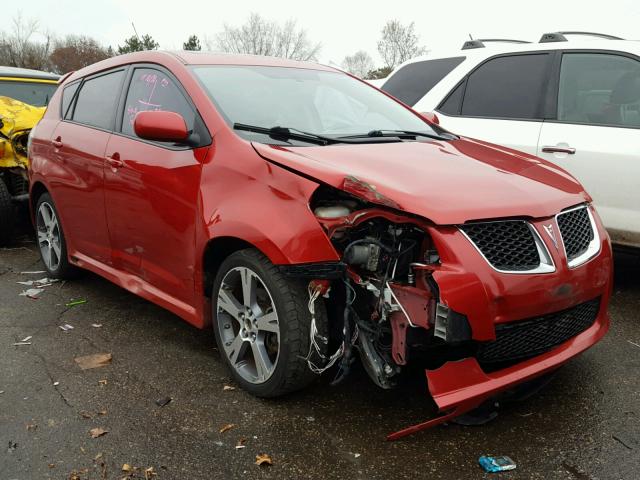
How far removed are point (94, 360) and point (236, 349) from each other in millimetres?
978

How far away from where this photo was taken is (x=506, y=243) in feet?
8.04

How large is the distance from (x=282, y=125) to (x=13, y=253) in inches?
159

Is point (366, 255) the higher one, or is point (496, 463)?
point (366, 255)

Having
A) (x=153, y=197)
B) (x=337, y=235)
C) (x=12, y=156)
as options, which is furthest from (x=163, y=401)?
(x=12, y=156)

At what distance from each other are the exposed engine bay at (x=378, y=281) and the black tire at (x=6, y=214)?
14.3 ft

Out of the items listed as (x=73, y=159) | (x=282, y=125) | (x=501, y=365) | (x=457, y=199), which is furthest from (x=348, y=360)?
(x=73, y=159)

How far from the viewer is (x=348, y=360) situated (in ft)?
8.71

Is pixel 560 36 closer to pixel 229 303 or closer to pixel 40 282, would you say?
pixel 229 303

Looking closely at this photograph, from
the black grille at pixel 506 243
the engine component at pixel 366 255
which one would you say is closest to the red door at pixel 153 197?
the engine component at pixel 366 255

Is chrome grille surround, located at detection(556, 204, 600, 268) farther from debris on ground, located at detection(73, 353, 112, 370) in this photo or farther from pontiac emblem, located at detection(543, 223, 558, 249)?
debris on ground, located at detection(73, 353, 112, 370)

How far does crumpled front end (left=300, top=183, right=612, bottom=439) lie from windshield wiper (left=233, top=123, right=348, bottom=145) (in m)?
0.44

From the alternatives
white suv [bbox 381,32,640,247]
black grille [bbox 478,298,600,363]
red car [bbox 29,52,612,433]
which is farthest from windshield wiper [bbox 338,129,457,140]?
black grille [bbox 478,298,600,363]

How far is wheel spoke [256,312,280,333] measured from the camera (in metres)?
2.75

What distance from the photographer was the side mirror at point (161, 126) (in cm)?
304
